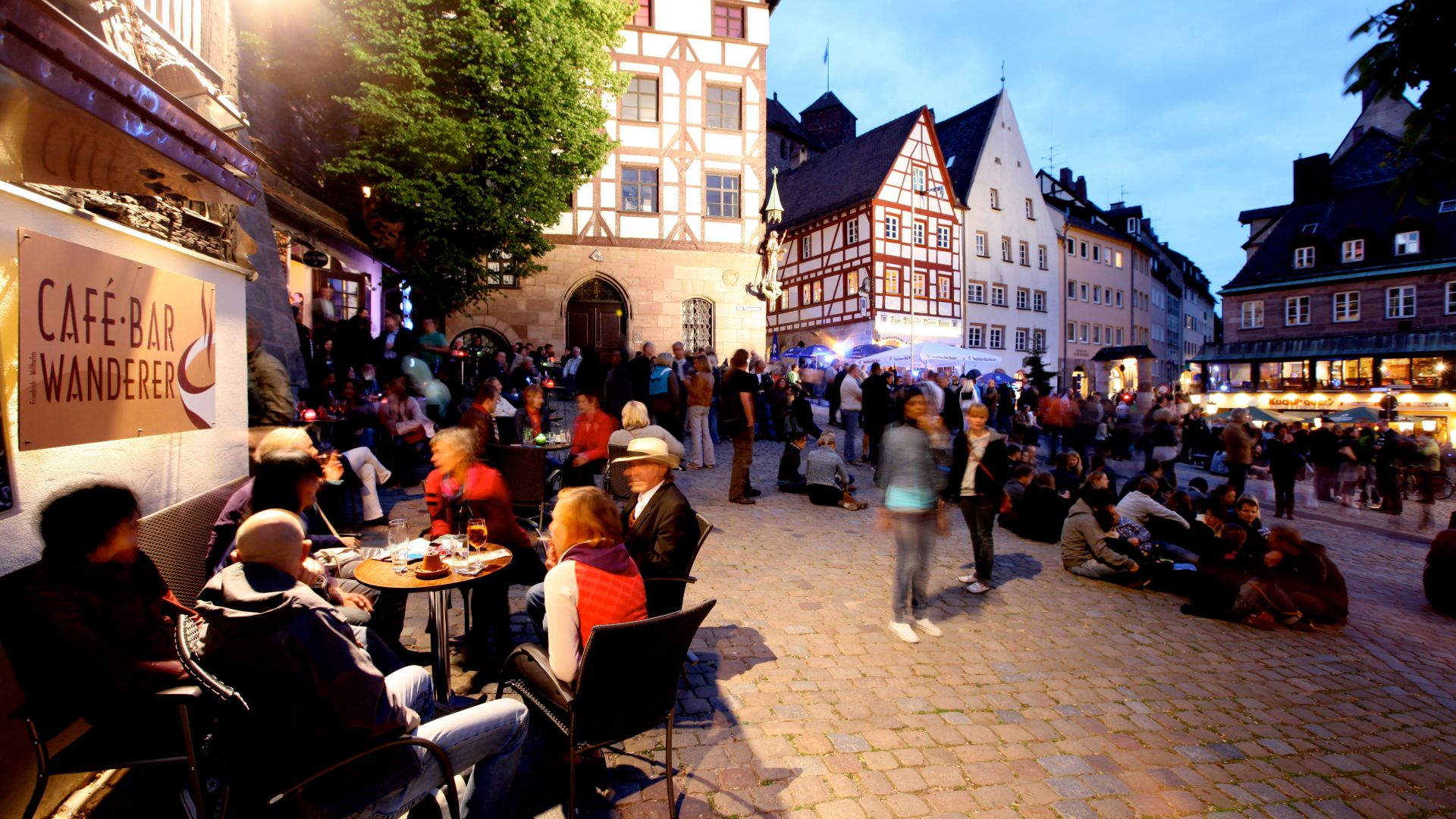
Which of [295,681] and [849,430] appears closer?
[295,681]

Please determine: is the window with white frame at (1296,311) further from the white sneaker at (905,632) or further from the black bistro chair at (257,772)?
the black bistro chair at (257,772)

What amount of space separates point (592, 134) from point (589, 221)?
5961 millimetres

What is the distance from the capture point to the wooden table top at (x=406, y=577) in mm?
3525

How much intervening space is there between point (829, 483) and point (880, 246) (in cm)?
2502

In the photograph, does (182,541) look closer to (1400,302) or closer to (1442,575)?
(1442,575)

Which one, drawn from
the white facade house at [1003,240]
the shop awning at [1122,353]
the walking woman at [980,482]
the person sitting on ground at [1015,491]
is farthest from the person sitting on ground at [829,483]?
the shop awning at [1122,353]

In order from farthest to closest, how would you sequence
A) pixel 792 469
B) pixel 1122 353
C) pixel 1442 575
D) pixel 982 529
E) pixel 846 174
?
pixel 1122 353 < pixel 846 174 < pixel 792 469 < pixel 1442 575 < pixel 982 529

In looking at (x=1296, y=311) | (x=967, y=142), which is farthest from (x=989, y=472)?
(x=1296, y=311)

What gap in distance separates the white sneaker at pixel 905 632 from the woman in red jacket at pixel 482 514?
2.73 meters

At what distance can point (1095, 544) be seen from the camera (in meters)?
7.48

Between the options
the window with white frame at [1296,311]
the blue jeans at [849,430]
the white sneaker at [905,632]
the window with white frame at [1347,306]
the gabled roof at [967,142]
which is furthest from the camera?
the window with white frame at [1296,311]

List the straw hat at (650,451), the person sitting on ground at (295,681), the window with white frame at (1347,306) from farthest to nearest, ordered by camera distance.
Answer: the window with white frame at (1347,306)
the straw hat at (650,451)
the person sitting on ground at (295,681)

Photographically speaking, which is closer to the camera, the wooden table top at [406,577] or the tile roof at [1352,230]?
the wooden table top at [406,577]

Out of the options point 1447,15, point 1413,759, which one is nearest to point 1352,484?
point 1413,759
